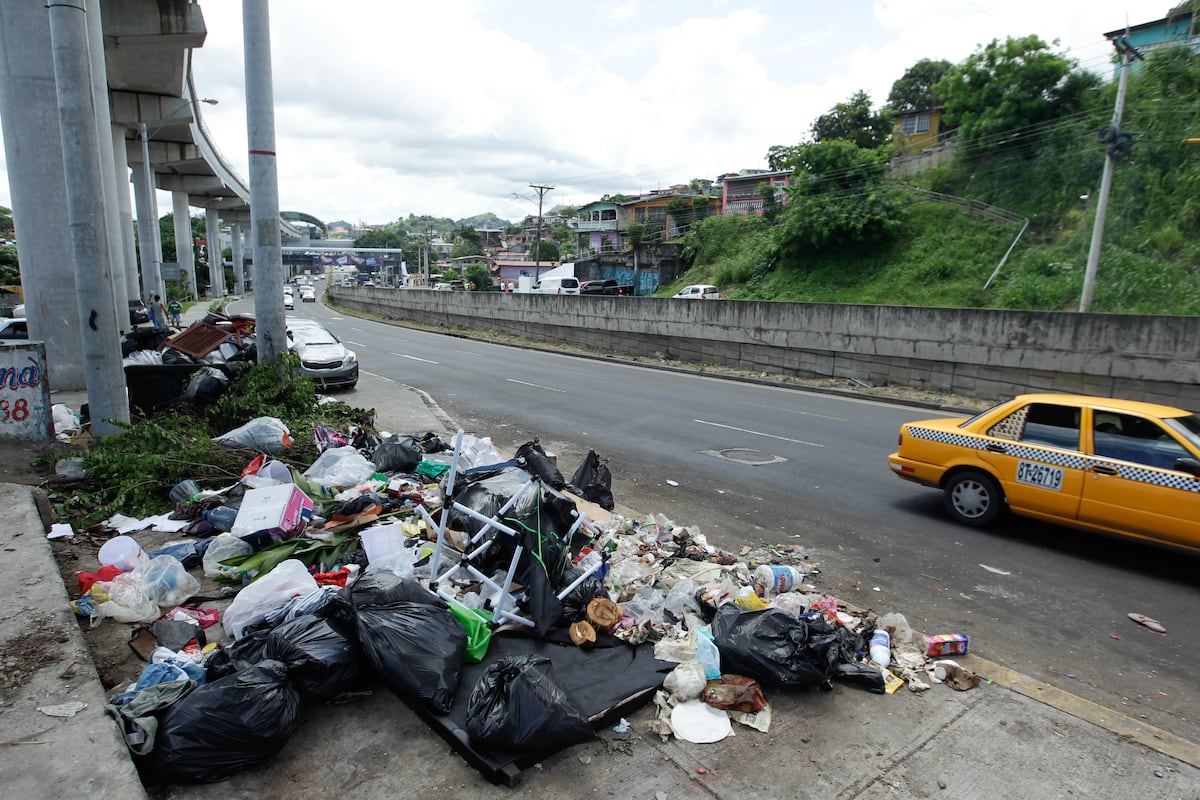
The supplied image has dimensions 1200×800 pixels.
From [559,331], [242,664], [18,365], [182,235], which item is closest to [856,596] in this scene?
[242,664]

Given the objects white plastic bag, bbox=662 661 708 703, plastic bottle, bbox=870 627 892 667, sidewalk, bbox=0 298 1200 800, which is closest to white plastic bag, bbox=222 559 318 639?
sidewalk, bbox=0 298 1200 800

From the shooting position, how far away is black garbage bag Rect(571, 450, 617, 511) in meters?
6.68

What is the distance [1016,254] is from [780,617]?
101 feet

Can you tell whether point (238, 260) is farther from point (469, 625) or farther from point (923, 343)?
point (469, 625)

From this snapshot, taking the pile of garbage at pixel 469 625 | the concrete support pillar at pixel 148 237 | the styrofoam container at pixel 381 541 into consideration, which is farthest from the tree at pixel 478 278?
the styrofoam container at pixel 381 541

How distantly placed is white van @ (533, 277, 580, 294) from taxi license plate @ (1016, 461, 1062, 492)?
37863mm

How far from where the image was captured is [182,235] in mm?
55156

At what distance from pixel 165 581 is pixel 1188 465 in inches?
318

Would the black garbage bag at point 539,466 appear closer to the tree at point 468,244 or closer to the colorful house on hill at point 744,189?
the colorful house on hill at point 744,189

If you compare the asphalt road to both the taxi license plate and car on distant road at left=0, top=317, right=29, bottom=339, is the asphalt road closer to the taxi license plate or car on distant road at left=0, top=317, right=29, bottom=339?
the taxi license plate

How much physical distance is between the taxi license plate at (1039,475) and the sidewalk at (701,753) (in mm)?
3092

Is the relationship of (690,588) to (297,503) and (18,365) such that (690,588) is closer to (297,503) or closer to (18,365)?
(297,503)

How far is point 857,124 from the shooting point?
162 feet

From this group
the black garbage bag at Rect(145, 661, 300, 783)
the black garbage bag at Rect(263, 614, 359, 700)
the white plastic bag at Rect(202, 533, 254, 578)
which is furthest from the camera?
the white plastic bag at Rect(202, 533, 254, 578)
